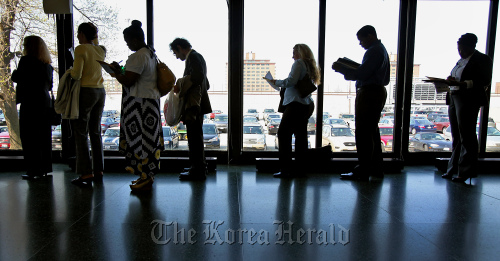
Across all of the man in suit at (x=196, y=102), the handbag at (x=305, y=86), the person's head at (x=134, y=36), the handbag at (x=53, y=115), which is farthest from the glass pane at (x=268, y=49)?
the handbag at (x=53, y=115)

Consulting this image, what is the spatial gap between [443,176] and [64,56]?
4.47 meters

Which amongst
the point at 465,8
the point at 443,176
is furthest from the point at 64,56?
the point at 465,8

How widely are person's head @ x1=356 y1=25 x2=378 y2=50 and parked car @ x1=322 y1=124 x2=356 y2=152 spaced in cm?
122

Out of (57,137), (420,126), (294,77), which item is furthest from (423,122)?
(57,137)

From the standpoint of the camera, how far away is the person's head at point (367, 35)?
312 centimetres

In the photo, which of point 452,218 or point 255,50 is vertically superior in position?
point 255,50

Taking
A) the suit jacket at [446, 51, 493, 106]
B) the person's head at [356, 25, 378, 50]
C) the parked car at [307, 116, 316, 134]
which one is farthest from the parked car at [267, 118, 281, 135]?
the suit jacket at [446, 51, 493, 106]

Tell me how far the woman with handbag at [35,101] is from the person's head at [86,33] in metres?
0.55

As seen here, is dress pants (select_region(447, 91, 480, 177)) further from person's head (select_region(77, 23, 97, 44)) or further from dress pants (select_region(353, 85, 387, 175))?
person's head (select_region(77, 23, 97, 44))

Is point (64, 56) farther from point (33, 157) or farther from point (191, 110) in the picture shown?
point (191, 110)

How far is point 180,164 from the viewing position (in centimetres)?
363

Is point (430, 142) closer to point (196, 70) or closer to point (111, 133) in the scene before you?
point (196, 70)

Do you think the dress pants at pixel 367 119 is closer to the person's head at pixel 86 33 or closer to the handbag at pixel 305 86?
the handbag at pixel 305 86

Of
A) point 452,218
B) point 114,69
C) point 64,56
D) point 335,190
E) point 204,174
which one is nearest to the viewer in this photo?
point 452,218
